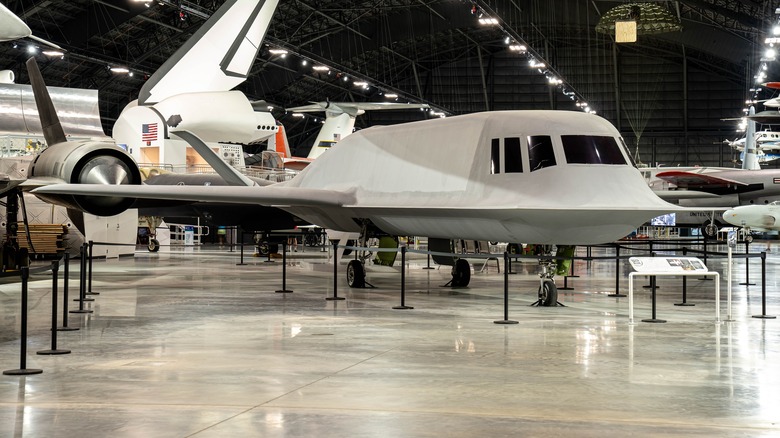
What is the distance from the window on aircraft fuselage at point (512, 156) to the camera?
11594 millimetres

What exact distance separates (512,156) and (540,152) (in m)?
0.46

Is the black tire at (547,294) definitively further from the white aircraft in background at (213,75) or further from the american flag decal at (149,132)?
the american flag decal at (149,132)

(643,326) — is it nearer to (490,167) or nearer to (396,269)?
(490,167)

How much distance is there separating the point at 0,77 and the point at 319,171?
54.0ft

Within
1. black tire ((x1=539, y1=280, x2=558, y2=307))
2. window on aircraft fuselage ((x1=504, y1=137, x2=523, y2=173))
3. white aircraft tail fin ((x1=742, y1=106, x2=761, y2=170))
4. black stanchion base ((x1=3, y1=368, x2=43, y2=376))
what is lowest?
black stanchion base ((x1=3, y1=368, x2=43, y2=376))

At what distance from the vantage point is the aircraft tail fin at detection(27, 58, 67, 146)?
13.7 meters

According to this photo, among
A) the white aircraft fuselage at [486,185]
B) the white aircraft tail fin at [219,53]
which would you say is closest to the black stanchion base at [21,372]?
the white aircraft fuselage at [486,185]

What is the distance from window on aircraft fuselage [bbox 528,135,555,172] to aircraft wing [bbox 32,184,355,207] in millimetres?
3936

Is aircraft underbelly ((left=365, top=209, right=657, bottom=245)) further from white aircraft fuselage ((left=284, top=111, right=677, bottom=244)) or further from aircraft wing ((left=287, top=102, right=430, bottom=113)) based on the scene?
aircraft wing ((left=287, top=102, right=430, bottom=113))

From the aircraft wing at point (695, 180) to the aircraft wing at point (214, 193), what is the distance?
24277 mm

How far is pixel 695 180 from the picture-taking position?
3428 centimetres

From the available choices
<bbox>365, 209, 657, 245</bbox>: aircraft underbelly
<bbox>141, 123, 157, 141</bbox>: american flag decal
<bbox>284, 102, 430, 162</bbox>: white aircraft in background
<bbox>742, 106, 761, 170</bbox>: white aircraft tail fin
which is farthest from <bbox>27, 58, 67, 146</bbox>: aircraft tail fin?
<bbox>742, 106, 761, 170</bbox>: white aircraft tail fin

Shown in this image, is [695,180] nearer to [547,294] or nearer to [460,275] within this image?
[460,275]

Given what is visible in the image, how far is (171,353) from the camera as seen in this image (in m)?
7.87
